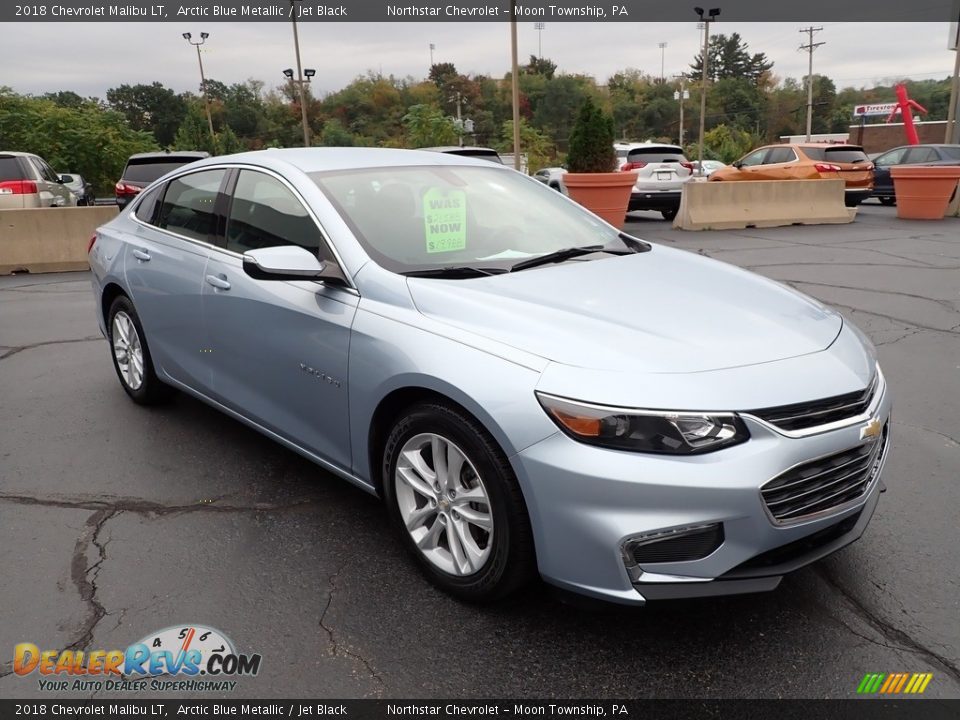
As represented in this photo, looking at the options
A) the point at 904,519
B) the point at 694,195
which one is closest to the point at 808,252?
the point at 694,195

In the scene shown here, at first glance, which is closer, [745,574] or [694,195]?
[745,574]

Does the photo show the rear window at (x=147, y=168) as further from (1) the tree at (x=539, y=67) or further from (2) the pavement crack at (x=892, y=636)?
(1) the tree at (x=539, y=67)

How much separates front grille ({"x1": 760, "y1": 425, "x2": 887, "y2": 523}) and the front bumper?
3cm

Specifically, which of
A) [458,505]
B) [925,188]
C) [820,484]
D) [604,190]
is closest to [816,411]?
[820,484]

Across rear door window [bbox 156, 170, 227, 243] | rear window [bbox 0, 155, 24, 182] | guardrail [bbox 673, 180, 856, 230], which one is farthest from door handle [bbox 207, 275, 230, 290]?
guardrail [bbox 673, 180, 856, 230]

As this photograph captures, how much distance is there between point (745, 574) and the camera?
234cm

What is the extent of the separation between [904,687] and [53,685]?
8.71ft

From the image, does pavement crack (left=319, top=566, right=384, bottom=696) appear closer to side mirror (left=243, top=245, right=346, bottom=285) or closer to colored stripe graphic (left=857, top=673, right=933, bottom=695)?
side mirror (left=243, top=245, right=346, bottom=285)

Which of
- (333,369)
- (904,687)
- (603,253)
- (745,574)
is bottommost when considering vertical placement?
(904,687)

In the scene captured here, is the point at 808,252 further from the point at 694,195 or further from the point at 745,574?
the point at 745,574

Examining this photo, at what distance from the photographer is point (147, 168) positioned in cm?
1429

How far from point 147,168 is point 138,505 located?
40.3 ft

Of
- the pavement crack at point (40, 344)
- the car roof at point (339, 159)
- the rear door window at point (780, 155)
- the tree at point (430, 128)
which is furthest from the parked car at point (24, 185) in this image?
the tree at point (430, 128)

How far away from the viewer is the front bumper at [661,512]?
224 cm
